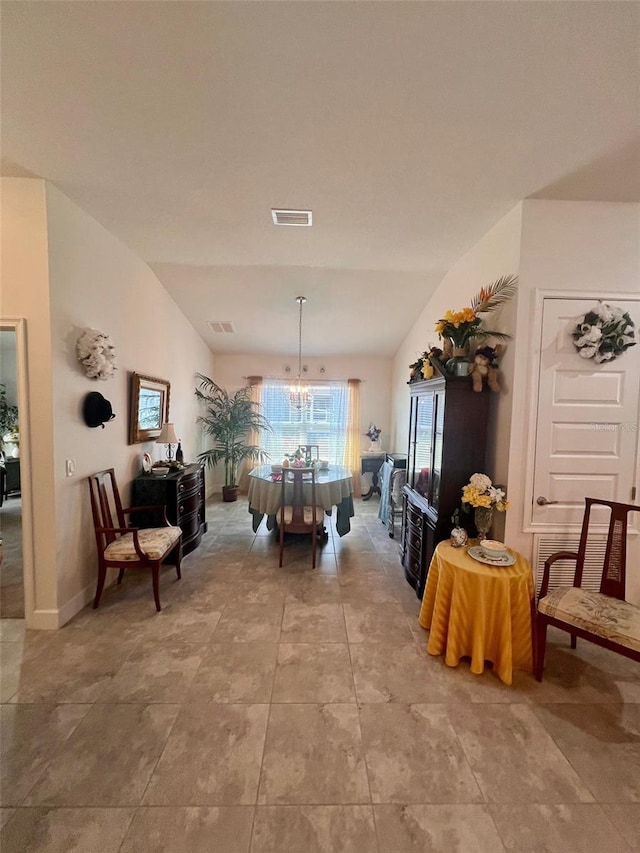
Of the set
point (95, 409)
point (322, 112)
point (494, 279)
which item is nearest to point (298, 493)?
point (95, 409)

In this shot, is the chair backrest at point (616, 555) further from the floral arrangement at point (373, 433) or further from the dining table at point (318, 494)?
the floral arrangement at point (373, 433)

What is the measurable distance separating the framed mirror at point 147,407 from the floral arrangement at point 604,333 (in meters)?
3.68

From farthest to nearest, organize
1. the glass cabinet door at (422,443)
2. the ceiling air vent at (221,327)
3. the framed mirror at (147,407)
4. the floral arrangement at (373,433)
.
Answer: the floral arrangement at (373,433) → the ceiling air vent at (221,327) → the framed mirror at (147,407) → the glass cabinet door at (422,443)

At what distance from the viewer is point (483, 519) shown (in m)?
2.35

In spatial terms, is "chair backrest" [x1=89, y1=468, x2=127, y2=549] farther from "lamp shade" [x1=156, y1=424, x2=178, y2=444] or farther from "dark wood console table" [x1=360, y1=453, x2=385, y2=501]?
"dark wood console table" [x1=360, y1=453, x2=385, y2=501]

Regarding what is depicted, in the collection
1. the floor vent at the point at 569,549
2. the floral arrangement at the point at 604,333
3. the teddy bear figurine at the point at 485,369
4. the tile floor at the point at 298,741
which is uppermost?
the floral arrangement at the point at 604,333

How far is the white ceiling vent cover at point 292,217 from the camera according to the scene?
2508 mm

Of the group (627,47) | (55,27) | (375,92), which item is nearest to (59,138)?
(55,27)

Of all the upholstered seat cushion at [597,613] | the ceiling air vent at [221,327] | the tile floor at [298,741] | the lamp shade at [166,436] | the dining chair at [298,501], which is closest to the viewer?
the tile floor at [298,741]

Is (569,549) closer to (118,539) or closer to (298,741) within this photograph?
(298,741)

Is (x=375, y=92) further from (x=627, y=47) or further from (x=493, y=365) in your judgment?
(x=493, y=365)

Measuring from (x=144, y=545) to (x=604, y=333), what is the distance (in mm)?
3644

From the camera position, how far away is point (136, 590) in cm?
292

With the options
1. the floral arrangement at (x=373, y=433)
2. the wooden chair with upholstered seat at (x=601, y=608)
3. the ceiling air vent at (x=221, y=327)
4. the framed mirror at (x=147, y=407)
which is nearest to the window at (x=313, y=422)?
the floral arrangement at (x=373, y=433)
